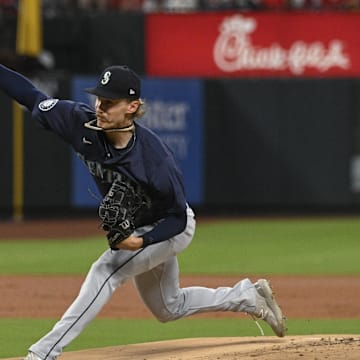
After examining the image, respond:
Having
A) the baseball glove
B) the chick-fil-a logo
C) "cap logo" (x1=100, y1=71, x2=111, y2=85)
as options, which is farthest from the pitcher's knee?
the chick-fil-a logo

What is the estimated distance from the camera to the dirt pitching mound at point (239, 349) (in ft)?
22.2

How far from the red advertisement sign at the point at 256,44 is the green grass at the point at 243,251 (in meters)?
2.87

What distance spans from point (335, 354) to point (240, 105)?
1131 centimetres

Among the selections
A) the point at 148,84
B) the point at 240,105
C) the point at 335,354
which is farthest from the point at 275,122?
the point at 335,354

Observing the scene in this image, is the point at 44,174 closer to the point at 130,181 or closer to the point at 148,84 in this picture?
the point at 148,84

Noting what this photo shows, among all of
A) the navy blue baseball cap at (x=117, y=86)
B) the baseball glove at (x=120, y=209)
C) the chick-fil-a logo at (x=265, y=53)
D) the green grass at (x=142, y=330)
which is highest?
the navy blue baseball cap at (x=117, y=86)

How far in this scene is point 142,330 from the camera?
850 centimetres

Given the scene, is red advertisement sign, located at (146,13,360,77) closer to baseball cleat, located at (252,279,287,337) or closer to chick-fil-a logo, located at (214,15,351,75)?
chick-fil-a logo, located at (214,15,351,75)

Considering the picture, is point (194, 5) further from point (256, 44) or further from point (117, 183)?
point (117, 183)

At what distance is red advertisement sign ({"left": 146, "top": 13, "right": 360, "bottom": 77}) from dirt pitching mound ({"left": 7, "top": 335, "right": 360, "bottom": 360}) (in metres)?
11.3

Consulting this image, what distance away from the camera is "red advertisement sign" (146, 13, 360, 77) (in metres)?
18.5

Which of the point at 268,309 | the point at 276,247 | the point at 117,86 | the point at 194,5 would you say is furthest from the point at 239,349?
the point at 194,5

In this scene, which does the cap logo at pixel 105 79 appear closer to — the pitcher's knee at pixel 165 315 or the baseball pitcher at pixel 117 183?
the baseball pitcher at pixel 117 183

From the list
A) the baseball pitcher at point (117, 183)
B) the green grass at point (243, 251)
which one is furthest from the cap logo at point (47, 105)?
the green grass at point (243, 251)
